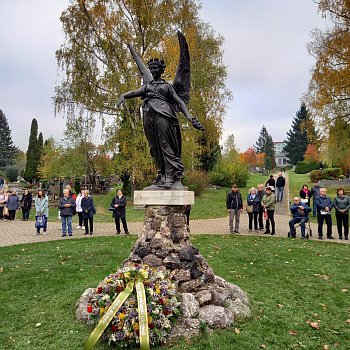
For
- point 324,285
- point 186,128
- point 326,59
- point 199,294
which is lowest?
point 324,285

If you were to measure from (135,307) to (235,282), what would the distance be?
3216mm

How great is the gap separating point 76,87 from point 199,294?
20291 mm

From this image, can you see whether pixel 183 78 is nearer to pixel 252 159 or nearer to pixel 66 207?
pixel 66 207

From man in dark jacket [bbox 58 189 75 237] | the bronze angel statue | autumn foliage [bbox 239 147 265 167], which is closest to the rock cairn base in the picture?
the bronze angel statue

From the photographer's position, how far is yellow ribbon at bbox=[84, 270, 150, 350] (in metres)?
3.82

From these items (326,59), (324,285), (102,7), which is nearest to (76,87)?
(102,7)

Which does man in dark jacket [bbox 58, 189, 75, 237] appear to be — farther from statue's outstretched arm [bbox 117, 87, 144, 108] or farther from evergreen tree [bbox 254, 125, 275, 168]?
evergreen tree [bbox 254, 125, 275, 168]

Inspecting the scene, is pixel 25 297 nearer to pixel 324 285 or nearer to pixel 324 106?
pixel 324 285

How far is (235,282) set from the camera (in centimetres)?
693

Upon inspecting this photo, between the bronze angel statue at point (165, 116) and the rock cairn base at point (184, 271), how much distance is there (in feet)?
1.69

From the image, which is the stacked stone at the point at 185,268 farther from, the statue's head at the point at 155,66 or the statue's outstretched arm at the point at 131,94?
the statue's head at the point at 155,66

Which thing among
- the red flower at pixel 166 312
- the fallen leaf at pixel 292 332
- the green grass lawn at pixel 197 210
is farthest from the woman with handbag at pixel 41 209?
the fallen leaf at pixel 292 332

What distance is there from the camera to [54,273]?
7699 mm

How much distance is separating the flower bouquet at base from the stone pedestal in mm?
363
